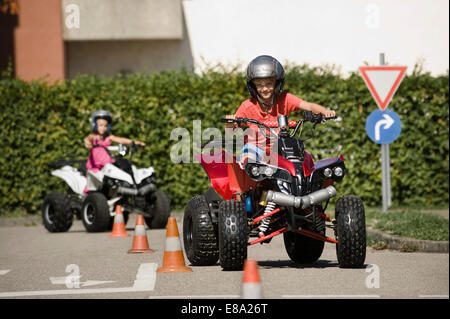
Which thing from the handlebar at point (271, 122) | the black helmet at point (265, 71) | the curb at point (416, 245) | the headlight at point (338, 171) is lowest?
the curb at point (416, 245)

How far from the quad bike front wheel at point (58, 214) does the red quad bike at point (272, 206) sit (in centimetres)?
665

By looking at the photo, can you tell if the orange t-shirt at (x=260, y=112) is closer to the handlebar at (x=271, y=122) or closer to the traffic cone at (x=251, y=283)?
the handlebar at (x=271, y=122)

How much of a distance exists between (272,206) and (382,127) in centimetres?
794

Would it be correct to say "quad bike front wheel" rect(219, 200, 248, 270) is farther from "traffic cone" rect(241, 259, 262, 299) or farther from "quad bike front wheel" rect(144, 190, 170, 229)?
"quad bike front wheel" rect(144, 190, 170, 229)

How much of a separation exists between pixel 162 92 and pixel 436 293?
40.6 ft

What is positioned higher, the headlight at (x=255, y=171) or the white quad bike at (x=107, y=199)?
the headlight at (x=255, y=171)

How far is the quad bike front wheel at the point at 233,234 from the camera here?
8.96m

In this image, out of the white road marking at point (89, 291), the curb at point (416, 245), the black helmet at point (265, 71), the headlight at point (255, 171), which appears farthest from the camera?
the curb at point (416, 245)

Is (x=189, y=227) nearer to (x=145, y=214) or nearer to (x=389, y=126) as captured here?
(x=145, y=214)

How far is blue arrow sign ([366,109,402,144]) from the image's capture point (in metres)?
16.8

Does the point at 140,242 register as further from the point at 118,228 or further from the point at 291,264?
the point at 118,228

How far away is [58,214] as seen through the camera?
16.4 m
